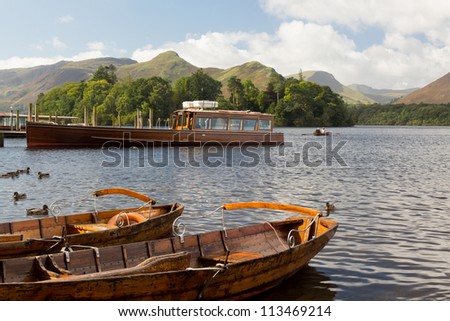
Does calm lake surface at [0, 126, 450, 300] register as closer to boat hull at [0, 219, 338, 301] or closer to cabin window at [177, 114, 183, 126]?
boat hull at [0, 219, 338, 301]

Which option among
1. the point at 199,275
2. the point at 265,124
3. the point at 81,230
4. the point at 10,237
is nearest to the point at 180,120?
the point at 265,124

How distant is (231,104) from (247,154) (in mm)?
111065

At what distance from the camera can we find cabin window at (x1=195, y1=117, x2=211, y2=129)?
56.8 meters

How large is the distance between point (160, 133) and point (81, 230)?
43.1m

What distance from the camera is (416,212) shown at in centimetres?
2059

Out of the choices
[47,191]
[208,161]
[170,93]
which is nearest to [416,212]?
[47,191]

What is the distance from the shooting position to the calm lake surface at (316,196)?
12328mm

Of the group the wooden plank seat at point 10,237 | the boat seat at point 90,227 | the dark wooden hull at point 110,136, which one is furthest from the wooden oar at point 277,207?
the dark wooden hull at point 110,136

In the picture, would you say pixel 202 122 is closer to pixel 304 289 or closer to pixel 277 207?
pixel 277 207

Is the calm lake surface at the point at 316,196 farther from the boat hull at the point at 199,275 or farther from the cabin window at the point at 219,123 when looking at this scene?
the cabin window at the point at 219,123

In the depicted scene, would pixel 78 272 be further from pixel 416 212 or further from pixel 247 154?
pixel 247 154

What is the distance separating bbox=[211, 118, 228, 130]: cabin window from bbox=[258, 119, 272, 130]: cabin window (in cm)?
570

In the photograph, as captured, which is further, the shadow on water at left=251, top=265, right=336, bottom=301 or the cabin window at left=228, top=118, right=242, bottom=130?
the cabin window at left=228, top=118, right=242, bottom=130

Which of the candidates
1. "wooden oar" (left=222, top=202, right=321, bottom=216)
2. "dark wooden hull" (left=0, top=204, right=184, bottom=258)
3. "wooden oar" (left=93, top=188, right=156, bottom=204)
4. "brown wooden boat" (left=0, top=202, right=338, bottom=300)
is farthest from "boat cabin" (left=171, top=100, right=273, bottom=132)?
"brown wooden boat" (left=0, top=202, right=338, bottom=300)
